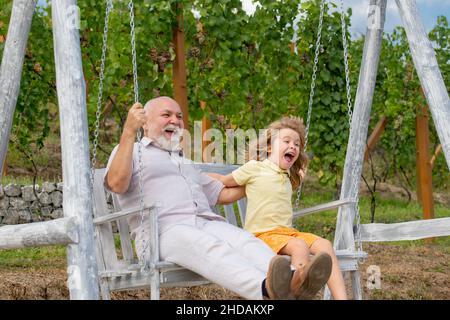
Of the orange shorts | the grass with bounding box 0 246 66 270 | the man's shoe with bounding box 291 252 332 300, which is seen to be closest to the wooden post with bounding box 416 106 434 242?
the grass with bounding box 0 246 66 270

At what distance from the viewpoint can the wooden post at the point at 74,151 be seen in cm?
284

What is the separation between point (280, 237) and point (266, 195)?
22 cm

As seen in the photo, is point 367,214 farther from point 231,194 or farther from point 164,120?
point 164,120

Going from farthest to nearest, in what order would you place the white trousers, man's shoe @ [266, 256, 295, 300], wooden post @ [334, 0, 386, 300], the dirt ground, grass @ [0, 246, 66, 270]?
grass @ [0, 246, 66, 270]
the dirt ground
wooden post @ [334, 0, 386, 300]
the white trousers
man's shoe @ [266, 256, 295, 300]

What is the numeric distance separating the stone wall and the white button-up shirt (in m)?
5.06

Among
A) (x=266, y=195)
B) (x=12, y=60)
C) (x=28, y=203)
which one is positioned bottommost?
(x=28, y=203)

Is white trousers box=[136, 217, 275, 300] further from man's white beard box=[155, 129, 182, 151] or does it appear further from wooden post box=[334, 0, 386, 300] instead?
wooden post box=[334, 0, 386, 300]

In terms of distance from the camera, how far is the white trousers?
297cm

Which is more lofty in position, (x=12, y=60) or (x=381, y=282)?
(x=12, y=60)

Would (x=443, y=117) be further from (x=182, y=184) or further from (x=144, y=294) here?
(x=144, y=294)

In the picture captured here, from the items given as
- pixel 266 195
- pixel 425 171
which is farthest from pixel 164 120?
pixel 425 171

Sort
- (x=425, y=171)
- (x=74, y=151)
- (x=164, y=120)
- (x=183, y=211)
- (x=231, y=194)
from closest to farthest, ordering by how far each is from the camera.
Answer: (x=74, y=151) < (x=183, y=211) < (x=164, y=120) < (x=231, y=194) < (x=425, y=171)

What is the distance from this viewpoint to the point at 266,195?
365cm

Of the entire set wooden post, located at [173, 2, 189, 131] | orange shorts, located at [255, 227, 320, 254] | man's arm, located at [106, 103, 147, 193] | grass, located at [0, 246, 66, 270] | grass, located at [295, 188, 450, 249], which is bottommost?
grass, located at [0, 246, 66, 270]
